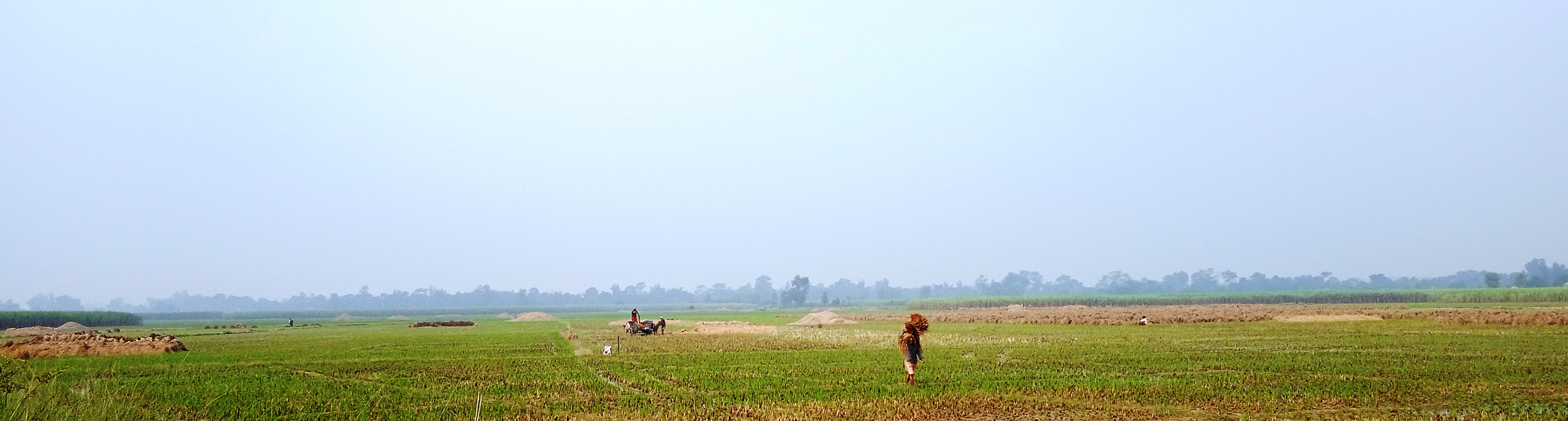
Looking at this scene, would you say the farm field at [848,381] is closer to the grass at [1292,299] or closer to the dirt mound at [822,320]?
the dirt mound at [822,320]

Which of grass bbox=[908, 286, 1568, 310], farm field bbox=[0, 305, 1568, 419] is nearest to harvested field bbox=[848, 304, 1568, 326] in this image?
farm field bbox=[0, 305, 1568, 419]

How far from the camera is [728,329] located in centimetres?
5203

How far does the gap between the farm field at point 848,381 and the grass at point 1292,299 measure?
90.0 meters

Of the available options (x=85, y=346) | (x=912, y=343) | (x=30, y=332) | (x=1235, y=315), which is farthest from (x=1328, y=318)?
(x=30, y=332)

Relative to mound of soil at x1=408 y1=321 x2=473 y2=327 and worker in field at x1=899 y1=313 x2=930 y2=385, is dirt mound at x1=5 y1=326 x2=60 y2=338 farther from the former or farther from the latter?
worker in field at x1=899 y1=313 x2=930 y2=385

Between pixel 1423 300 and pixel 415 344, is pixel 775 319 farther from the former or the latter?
pixel 1423 300

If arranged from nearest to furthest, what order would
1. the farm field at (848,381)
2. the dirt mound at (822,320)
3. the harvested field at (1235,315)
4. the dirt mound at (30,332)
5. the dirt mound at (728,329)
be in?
the farm field at (848,381) < the harvested field at (1235,315) < the dirt mound at (728,329) < the dirt mound at (30,332) < the dirt mound at (822,320)

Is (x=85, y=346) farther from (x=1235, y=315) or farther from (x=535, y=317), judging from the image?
(x=535, y=317)

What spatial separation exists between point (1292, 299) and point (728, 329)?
111 m

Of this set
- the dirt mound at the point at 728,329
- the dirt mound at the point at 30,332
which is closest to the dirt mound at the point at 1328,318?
the dirt mound at the point at 728,329

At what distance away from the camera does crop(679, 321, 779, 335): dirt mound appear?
4859cm

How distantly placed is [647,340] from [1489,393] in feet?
97.9

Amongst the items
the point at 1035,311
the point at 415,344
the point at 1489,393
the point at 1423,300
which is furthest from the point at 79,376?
the point at 1423,300

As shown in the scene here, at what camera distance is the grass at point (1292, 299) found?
107 m
